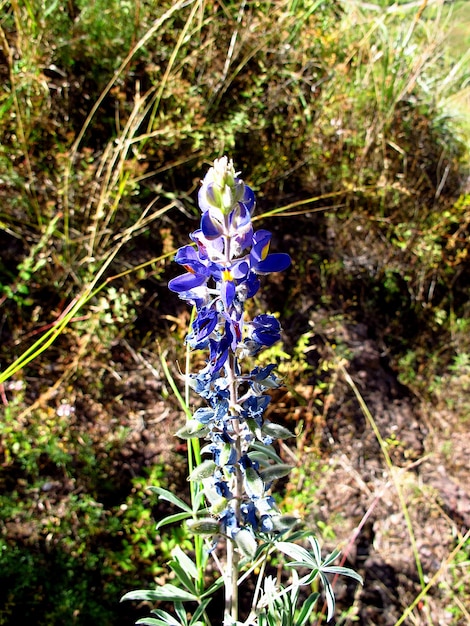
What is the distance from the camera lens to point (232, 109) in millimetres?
3016

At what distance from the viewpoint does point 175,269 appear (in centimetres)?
276

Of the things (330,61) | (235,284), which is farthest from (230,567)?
(330,61)

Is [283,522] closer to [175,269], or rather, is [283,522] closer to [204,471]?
[204,471]

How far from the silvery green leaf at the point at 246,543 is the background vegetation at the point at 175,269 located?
29.8 inches

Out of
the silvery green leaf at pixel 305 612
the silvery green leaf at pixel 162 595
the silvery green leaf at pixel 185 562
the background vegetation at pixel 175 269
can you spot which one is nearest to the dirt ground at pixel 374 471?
the background vegetation at pixel 175 269

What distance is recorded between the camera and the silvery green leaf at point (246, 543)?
46.8 inches

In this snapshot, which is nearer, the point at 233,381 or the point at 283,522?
the point at 233,381

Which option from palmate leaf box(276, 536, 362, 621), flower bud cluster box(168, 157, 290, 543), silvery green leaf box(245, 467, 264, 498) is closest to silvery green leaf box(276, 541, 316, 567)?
palmate leaf box(276, 536, 362, 621)

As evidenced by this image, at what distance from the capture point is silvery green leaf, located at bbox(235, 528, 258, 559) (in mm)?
1189

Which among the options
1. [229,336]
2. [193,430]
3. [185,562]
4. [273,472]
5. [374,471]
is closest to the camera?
[229,336]

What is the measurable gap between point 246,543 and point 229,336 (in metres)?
0.51

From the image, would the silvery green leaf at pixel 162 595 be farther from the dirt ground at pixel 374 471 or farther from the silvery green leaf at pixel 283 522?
the dirt ground at pixel 374 471

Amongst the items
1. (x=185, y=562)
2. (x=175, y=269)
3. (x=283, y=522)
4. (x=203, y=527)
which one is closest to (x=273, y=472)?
(x=283, y=522)

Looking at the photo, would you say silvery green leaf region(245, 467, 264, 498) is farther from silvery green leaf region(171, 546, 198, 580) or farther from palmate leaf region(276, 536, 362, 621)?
silvery green leaf region(171, 546, 198, 580)
